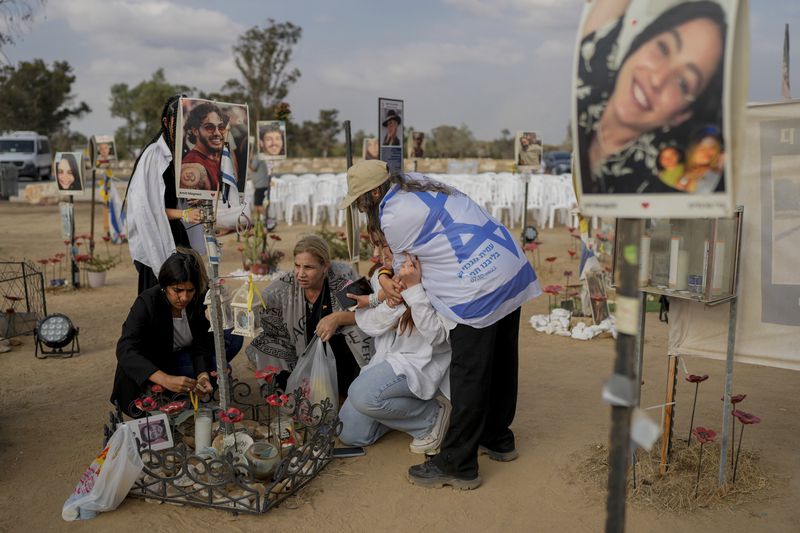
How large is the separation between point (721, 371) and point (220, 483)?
3.81 metres

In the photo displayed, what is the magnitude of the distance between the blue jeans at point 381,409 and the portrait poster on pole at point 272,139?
6.58 m

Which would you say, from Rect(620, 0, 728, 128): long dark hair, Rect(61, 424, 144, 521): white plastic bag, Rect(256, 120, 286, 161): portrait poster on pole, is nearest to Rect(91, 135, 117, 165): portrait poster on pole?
Rect(256, 120, 286, 161): portrait poster on pole

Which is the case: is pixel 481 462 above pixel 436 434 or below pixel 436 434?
below

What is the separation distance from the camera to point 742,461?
3.42 m

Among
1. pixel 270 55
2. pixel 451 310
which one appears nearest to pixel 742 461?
pixel 451 310

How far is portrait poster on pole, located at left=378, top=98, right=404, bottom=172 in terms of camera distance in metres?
5.08

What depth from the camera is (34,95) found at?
3450cm

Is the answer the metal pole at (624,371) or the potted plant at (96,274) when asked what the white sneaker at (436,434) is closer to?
the metal pole at (624,371)

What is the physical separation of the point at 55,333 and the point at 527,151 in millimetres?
6353

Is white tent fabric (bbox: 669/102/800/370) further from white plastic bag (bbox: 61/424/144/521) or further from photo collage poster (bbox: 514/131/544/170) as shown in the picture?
photo collage poster (bbox: 514/131/544/170)

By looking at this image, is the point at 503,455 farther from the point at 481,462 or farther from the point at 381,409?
the point at 381,409

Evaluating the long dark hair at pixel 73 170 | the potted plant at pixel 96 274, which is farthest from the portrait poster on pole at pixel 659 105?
the long dark hair at pixel 73 170

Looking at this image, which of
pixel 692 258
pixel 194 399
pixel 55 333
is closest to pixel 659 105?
pixel 692 258

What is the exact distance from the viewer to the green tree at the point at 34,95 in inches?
1330
